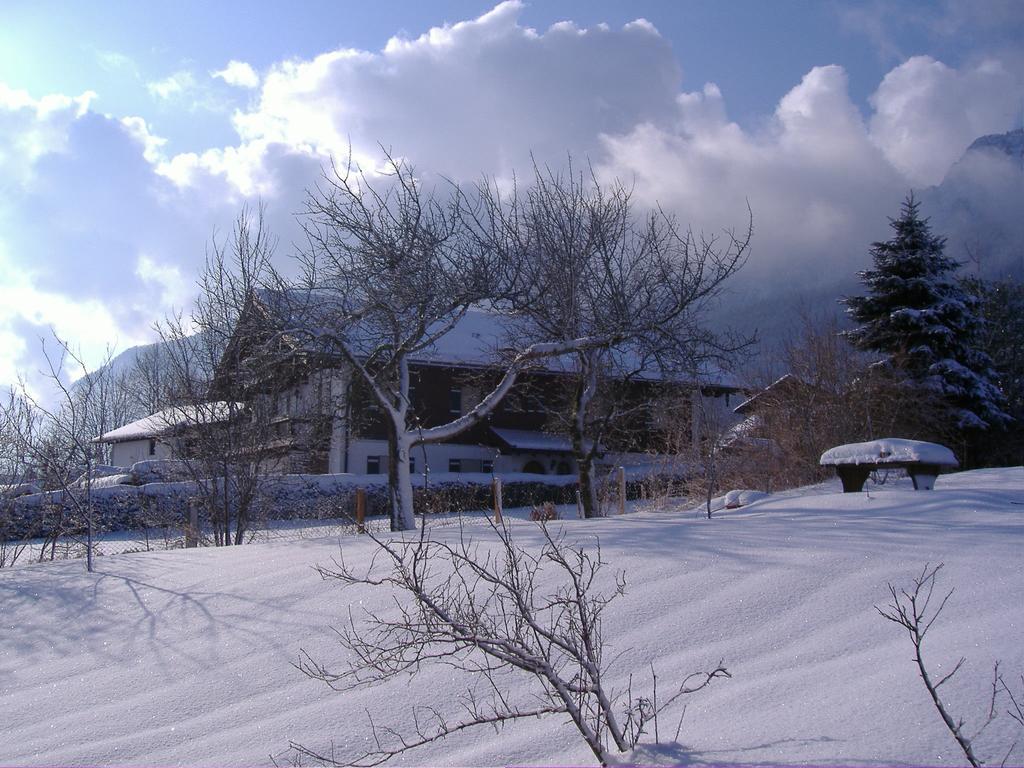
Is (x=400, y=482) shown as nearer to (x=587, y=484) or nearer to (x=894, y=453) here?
(x=587, y=484)

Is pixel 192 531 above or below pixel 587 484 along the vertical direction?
below

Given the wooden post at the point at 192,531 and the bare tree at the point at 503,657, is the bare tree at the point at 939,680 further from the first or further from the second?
the wooden post at the point at 192,531

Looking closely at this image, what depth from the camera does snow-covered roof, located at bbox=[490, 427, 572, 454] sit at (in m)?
31.8

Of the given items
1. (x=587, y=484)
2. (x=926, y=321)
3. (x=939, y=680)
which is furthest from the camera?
(x=926, y=321)

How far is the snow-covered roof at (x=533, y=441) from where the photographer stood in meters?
31.8

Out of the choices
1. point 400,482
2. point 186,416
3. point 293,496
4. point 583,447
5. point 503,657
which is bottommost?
point 503,657

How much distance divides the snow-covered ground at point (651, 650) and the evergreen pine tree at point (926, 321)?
20203 millimetres

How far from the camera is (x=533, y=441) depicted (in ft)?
106

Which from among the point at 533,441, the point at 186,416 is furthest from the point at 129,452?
the point at 186,416

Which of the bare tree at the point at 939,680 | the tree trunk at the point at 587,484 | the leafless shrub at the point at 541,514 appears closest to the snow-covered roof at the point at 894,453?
the leafless shrub at the point at 541,514

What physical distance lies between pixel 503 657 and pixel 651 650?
80.4 inches

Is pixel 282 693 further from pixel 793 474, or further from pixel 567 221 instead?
pixel 793 474

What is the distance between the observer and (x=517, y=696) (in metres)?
5.15

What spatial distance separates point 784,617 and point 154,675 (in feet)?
14.0
